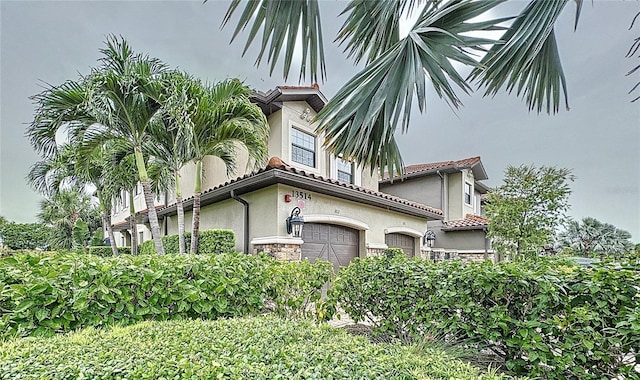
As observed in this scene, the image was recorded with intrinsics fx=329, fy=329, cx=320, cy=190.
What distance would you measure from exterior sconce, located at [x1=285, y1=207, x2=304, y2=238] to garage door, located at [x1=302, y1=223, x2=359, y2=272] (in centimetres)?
70

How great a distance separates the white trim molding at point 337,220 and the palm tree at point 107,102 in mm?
4509

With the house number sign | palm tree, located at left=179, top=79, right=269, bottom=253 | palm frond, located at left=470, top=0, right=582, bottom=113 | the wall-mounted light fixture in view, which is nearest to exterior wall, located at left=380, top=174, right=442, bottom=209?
the wall-mounted light fixture

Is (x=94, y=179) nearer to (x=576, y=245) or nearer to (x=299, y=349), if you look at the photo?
(x=299, y=349)

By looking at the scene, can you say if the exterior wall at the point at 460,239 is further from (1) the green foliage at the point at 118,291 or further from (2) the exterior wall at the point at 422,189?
(1) the green foliage at the point at 118,291

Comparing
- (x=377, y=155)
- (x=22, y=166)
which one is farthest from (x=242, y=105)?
(x=22, y=166)

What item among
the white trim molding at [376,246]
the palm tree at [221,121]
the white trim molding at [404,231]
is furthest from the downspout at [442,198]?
the palm tree at [221,121]

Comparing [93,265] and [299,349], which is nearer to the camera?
[299,349]

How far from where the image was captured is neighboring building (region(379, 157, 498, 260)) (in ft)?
57.5

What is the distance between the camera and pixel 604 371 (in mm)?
3348

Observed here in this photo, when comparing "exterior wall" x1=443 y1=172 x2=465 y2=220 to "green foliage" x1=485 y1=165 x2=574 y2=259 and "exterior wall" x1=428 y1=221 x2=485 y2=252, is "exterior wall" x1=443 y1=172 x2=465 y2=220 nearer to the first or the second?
"exterior wall" x1=428 y1=221 x2=485 y2=252

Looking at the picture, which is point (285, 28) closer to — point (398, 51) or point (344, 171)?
point (398, 51)

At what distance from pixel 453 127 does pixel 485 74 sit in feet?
44.1

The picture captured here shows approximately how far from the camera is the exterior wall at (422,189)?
19.1 m

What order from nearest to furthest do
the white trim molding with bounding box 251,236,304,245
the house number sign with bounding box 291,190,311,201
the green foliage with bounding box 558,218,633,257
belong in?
the white trim molding with bounding box 251,236,304,245 → the house number sign with bounding box 291,190,311,201 → the green foliage with bounding box 558,218,633,257
